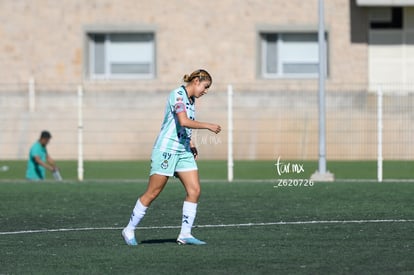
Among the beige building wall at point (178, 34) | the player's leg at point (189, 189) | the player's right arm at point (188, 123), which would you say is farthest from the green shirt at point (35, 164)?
the player's right arm at point (188, 123)

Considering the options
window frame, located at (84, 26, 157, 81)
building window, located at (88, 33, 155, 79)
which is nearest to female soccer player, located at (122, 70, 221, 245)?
window frame, located at (84, 26, 157, 81)

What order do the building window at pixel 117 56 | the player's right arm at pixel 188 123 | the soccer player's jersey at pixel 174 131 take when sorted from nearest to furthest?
the player's right arm at pixel 188 123 < the soccer player's jersey at pixel 174 131 < the building window at pixel 117 56

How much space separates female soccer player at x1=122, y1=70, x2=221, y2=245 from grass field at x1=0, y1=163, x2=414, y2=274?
1.11ft

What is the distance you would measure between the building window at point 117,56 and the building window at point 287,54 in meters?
3.28

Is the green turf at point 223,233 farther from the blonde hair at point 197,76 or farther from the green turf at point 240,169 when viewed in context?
the green turf at point 240,169

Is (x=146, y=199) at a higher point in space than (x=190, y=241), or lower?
higher

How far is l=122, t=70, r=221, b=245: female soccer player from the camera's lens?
1348cm

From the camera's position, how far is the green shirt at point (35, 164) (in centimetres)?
2669

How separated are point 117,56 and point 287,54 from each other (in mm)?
4805

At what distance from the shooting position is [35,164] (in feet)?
88.3

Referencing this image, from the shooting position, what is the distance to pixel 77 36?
3631 centimetres

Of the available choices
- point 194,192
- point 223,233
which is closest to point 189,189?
point 194,192

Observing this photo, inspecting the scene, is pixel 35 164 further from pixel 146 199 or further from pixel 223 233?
pixel 146 199

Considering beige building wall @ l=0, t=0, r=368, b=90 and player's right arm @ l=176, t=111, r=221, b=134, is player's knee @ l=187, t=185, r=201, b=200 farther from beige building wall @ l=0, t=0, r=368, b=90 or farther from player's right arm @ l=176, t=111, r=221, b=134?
beige building wall @ l=0, t=0, r=368, b=90
